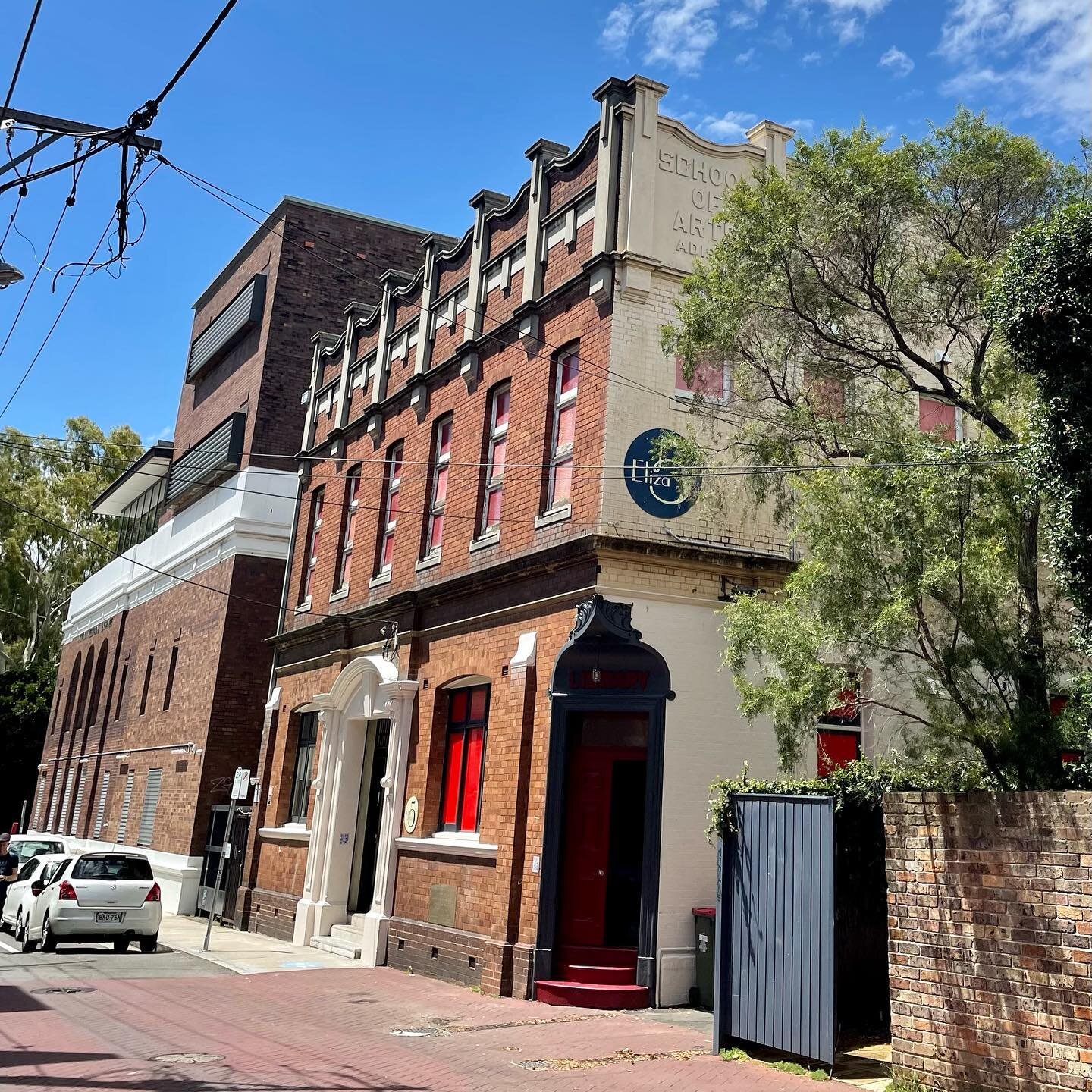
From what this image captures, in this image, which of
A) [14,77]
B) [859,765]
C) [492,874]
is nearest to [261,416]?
[492,874]

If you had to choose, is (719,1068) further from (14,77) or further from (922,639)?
(14,77)

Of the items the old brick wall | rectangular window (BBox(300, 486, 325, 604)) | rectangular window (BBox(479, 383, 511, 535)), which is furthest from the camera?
rectangular window (BBox(300, 486, 325, 604))

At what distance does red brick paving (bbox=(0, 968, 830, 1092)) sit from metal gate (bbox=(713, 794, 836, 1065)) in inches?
16.6

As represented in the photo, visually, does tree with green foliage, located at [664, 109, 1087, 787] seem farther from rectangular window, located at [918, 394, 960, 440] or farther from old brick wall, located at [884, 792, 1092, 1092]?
rectangular window, located at [918, 394, 960, 440]

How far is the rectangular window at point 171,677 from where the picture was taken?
29828mm

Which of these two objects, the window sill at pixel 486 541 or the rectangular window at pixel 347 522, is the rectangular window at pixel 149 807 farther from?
the window sill at pixel 486 541

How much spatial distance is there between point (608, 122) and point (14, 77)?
7985mm

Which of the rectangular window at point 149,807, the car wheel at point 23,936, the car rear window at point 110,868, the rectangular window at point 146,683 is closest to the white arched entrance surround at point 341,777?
the car rear window at point 110,868

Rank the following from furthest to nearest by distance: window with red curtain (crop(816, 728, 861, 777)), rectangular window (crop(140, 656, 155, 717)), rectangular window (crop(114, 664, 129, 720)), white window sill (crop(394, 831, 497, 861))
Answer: rectangular window (crop(114, 664, 129, 720)), rectangular window (crop(140, 656, 155, 717)), white window sill (crop(394, 831, 497, 861)), window with red curtain (crop(816, 728, 861, 777))

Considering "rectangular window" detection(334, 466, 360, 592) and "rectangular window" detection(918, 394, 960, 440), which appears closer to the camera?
"rectangular window" detection(918, 394, 960, 440)

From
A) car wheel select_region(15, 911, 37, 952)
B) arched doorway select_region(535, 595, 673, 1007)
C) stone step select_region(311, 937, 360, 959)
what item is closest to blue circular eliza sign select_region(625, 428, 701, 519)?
arched doorway select_region(535, 595, 673, 1007)

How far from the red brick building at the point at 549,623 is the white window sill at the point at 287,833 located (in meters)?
0.73

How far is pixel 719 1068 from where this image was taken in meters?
9.73

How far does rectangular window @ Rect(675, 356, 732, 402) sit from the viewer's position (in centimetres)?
1418
